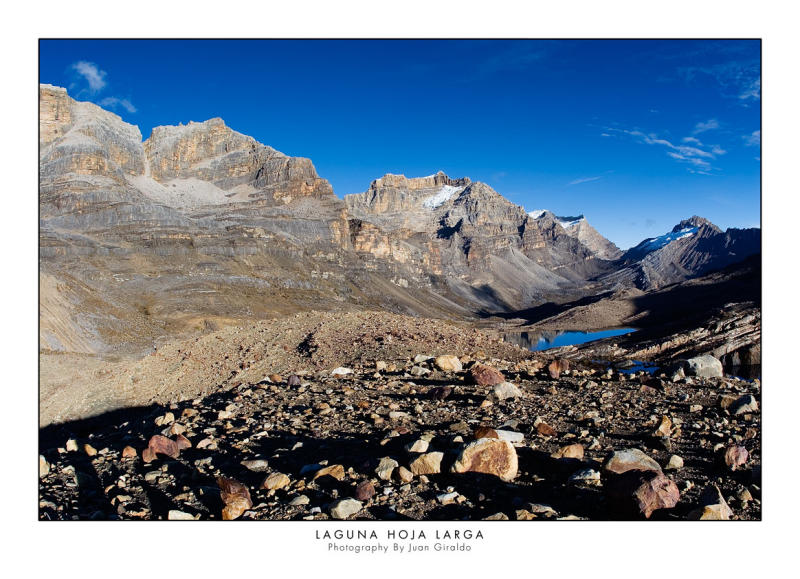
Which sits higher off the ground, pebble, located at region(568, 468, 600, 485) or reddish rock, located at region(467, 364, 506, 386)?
reddish rock, located at region(467, 364, 506, 386)

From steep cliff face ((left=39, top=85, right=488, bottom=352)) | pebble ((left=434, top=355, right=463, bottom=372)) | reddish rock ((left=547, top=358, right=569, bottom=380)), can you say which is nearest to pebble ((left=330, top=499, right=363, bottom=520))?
pebble ((left=434, top=355, right=463, bottom=372))

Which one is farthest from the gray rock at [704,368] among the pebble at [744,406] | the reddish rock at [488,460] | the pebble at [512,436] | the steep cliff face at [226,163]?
the steep cliff face at [226,163]

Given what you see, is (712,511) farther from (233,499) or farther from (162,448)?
(162,448)

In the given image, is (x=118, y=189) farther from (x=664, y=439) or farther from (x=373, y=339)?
(x=664, y=439)

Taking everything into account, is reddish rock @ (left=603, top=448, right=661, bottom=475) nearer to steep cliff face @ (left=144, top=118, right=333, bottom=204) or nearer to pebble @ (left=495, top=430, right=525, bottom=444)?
pebble @ (left=495, top=430, right=525, bottom=444)

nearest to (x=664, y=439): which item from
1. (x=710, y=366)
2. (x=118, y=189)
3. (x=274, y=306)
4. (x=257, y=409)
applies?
(x=257, y=409)

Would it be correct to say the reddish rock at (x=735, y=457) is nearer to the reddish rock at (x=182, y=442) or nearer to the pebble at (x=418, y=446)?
the pebble at (x=418, y=446)
